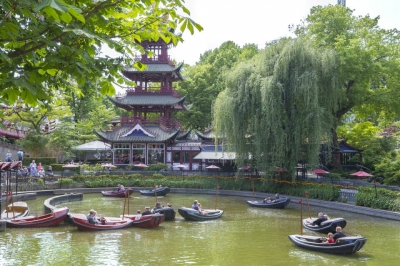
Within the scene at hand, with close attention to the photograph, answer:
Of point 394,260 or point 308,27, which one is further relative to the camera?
point 308,27

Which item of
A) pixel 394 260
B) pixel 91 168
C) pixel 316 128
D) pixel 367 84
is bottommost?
pixel 394 260

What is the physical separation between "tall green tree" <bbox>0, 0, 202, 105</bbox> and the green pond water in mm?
8576

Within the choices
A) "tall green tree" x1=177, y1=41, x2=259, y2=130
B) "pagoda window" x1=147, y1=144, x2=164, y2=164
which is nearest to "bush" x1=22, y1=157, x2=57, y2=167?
"pagoda window" x1=147, y1=144, x2=164, y2=164

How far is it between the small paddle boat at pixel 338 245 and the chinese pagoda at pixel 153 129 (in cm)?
2438

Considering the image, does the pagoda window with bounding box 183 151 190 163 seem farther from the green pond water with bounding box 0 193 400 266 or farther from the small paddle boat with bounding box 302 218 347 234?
the small paddle boat with bounding box 302 218 347 234

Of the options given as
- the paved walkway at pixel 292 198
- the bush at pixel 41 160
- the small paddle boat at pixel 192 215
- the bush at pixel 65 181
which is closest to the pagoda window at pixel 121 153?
the bush at pixel 41 160

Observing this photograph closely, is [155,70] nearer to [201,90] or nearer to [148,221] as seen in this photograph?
[201,90]

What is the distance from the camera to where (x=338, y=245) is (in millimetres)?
13172

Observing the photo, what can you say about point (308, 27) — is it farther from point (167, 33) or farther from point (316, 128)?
point (167, 33)

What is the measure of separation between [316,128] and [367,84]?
356 inches

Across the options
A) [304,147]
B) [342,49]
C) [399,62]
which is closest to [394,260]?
[304,147]

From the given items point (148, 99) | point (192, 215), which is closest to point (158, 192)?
point (192, 215)

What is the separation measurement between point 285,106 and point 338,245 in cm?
1350

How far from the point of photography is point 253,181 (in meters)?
28.2
